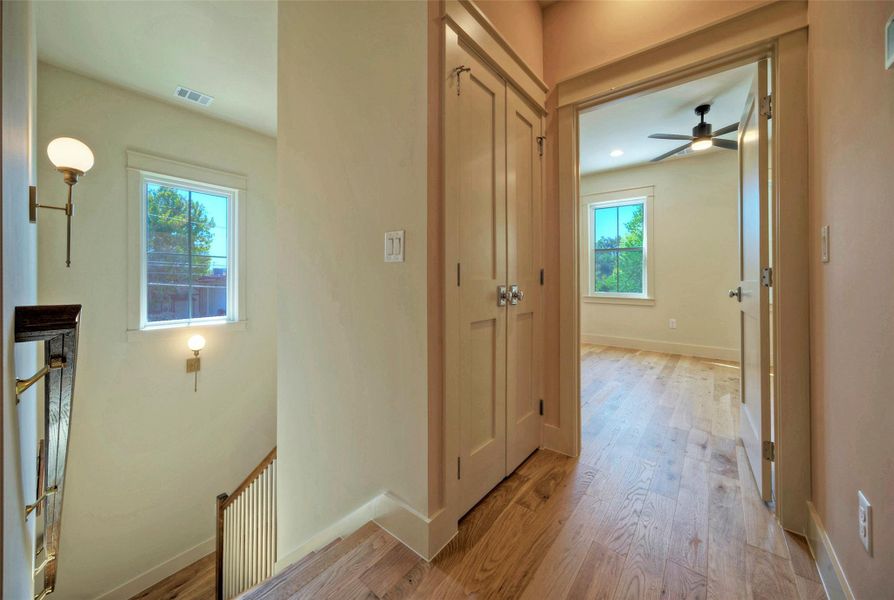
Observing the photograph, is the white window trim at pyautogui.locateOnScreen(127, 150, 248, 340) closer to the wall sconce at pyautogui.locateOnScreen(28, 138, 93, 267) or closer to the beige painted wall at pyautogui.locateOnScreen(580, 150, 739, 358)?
the wall sconce at pyautogui.locateOnScreen(28, 138, 93, 267)

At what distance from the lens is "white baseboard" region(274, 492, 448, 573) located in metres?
1.25

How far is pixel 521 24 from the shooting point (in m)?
1.85

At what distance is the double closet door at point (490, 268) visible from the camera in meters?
1.35

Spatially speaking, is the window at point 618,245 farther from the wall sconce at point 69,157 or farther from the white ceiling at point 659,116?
the wall sconce at point 69,157

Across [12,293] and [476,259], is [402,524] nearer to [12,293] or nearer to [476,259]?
[476,259]

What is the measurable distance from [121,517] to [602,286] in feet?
21.2

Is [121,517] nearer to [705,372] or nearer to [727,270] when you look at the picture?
[705,372]

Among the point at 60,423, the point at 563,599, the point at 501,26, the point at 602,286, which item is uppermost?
the point at 501,26

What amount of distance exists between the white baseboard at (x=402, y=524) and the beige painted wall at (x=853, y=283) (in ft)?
3.98

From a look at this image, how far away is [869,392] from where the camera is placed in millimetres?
915

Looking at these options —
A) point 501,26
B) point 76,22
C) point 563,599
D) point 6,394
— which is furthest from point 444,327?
point 76,22

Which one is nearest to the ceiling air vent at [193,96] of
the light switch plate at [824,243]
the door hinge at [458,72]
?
the door hinge at [458,72]

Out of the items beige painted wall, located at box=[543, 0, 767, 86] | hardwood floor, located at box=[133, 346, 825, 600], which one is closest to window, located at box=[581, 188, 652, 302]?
hardwood floor, located at box=[133, 346, 825, 600]

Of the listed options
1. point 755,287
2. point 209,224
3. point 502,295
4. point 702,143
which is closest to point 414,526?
point 502,295
